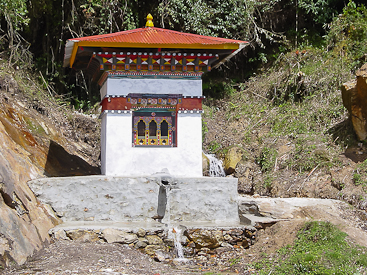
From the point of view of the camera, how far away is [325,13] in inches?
656

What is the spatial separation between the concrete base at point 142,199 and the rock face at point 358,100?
4.42 metres

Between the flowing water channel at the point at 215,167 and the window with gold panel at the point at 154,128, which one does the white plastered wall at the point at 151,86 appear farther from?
the flowing water channel at the point at 215,167

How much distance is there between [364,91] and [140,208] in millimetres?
6332

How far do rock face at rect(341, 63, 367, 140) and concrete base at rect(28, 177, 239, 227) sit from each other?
4.42m

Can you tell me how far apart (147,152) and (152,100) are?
1.17 m

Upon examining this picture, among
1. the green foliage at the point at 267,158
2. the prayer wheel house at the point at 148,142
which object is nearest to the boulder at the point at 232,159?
the green foliage at the point at 267,158

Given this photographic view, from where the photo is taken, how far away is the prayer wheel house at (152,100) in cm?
913

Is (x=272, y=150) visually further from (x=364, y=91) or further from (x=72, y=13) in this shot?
(x=72, y=13)

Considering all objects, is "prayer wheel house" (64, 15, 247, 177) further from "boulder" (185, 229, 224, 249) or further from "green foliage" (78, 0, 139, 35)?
"green foliage" (78, 0, 139, 35)

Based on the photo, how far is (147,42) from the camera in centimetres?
866

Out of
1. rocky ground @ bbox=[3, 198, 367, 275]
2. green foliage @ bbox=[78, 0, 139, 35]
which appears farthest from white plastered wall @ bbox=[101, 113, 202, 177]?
green foliage @ bbox=[78, 0, 139, 35]

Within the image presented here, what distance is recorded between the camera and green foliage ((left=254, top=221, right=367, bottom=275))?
20.7 feet

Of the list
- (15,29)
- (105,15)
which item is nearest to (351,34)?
(105,15)

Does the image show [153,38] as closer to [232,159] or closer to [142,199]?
[142,199]
